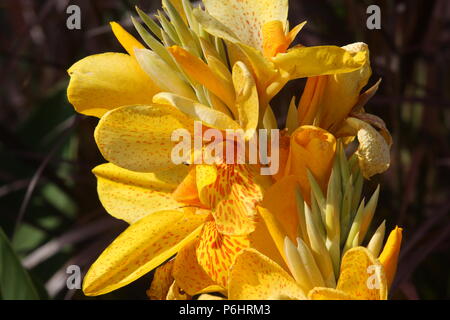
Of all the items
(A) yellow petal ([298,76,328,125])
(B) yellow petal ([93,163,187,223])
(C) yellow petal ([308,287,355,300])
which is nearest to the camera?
(C) yellow petal ([308,287,355,300])

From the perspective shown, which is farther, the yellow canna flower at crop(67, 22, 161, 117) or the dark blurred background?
the dark blurred background

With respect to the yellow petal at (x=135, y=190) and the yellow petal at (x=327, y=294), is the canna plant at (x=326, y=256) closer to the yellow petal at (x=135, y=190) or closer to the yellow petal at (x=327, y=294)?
the yellow petal at (x=327, y=294)

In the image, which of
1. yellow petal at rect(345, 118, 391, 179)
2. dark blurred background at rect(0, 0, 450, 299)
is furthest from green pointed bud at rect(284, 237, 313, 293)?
dark blurred background at rect(0, 0, 450, 299)

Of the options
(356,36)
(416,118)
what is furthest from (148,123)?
(416,118)

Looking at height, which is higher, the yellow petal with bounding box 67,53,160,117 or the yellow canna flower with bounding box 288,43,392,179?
the yellow petal with bounding box 67,53,160,117

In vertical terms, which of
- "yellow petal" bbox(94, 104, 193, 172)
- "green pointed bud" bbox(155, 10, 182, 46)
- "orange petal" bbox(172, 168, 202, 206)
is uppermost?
"green pointed bud" bbox(155, 10, 182, 46)

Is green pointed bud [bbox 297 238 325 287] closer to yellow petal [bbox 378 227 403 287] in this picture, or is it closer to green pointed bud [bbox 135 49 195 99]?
yellow petal [bbox 378 227 403 287]
